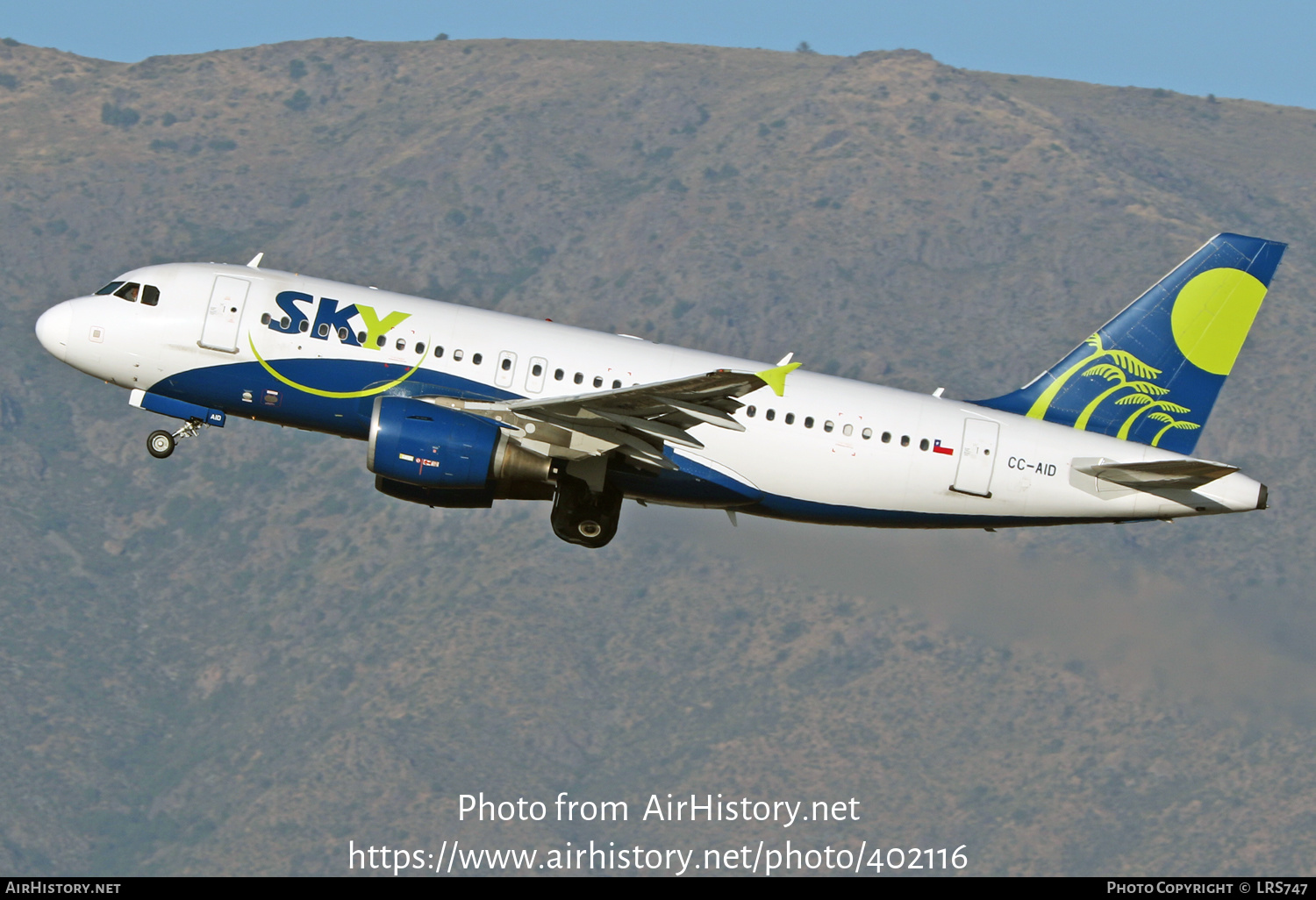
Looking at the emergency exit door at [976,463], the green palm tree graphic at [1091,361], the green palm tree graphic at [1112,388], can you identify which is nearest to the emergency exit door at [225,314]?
the emergency exit door at [976,463]

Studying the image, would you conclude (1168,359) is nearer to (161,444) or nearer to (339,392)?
(339,392)

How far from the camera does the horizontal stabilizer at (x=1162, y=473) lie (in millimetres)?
45588

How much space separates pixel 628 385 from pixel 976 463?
377 inches

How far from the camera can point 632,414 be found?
145ft

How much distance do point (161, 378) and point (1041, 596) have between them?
145 metres

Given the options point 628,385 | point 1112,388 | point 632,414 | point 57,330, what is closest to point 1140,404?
point 1112,388

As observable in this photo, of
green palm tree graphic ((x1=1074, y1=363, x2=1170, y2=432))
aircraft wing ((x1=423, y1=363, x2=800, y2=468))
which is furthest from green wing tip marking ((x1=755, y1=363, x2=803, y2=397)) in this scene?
green palm tree graphic ((x1=1074, y1=363, x2=1170, y2=432))

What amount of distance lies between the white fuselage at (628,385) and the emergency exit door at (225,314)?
0.17 ft

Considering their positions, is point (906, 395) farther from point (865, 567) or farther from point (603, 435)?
point (865, 567)

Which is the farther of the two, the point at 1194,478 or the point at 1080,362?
the point at 1080,362

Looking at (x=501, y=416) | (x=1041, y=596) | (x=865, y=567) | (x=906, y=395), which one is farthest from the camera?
(x=1041, y=596)
